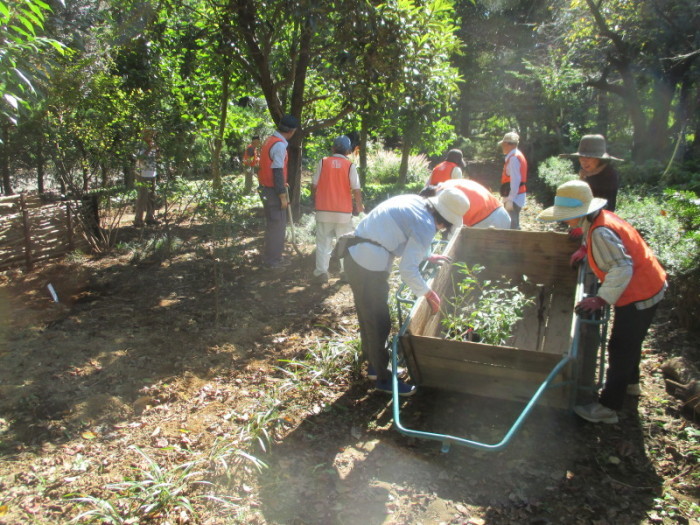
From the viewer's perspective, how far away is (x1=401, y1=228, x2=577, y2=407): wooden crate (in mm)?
3314

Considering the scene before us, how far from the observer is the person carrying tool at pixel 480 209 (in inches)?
214

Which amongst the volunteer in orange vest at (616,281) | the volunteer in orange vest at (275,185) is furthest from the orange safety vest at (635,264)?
the volunteer in orange vest at (275,185)

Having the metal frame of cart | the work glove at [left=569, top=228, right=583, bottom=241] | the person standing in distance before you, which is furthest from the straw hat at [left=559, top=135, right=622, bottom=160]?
the person standing in distance

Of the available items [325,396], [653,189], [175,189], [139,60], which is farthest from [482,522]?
[653,189]

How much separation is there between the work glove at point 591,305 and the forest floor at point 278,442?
2.85 feet

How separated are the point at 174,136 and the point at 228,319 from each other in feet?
9.18

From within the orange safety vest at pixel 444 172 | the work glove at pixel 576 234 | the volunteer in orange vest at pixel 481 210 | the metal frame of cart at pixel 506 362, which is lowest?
the metal frame of cart at pixel 506 362

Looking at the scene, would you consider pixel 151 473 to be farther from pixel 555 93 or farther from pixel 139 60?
pixel 555 93

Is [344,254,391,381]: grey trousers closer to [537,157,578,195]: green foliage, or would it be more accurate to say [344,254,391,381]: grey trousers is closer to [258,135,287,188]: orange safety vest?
[258,135,287,188]: orange safety vest

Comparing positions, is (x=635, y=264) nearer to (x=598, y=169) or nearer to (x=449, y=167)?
(x=598, y=169)

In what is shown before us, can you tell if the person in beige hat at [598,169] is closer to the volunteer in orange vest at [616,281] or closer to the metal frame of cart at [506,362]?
the metal frame of cart at [506,362]

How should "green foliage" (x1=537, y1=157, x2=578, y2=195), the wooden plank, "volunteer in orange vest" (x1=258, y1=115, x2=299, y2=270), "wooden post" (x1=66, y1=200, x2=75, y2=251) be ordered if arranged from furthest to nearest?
"green foliage" (x1=537, y1=157, x2=578, y2=195) < "wooden post" (x1=66, y1=200, x2=75, y2=251) < "volunteer in orange vest" (x1=258, y1=115, x2=299, y2=270) < the wooden plank

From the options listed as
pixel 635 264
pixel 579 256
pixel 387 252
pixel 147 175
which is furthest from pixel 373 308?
pixel 147 175

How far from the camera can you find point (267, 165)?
6727mm
